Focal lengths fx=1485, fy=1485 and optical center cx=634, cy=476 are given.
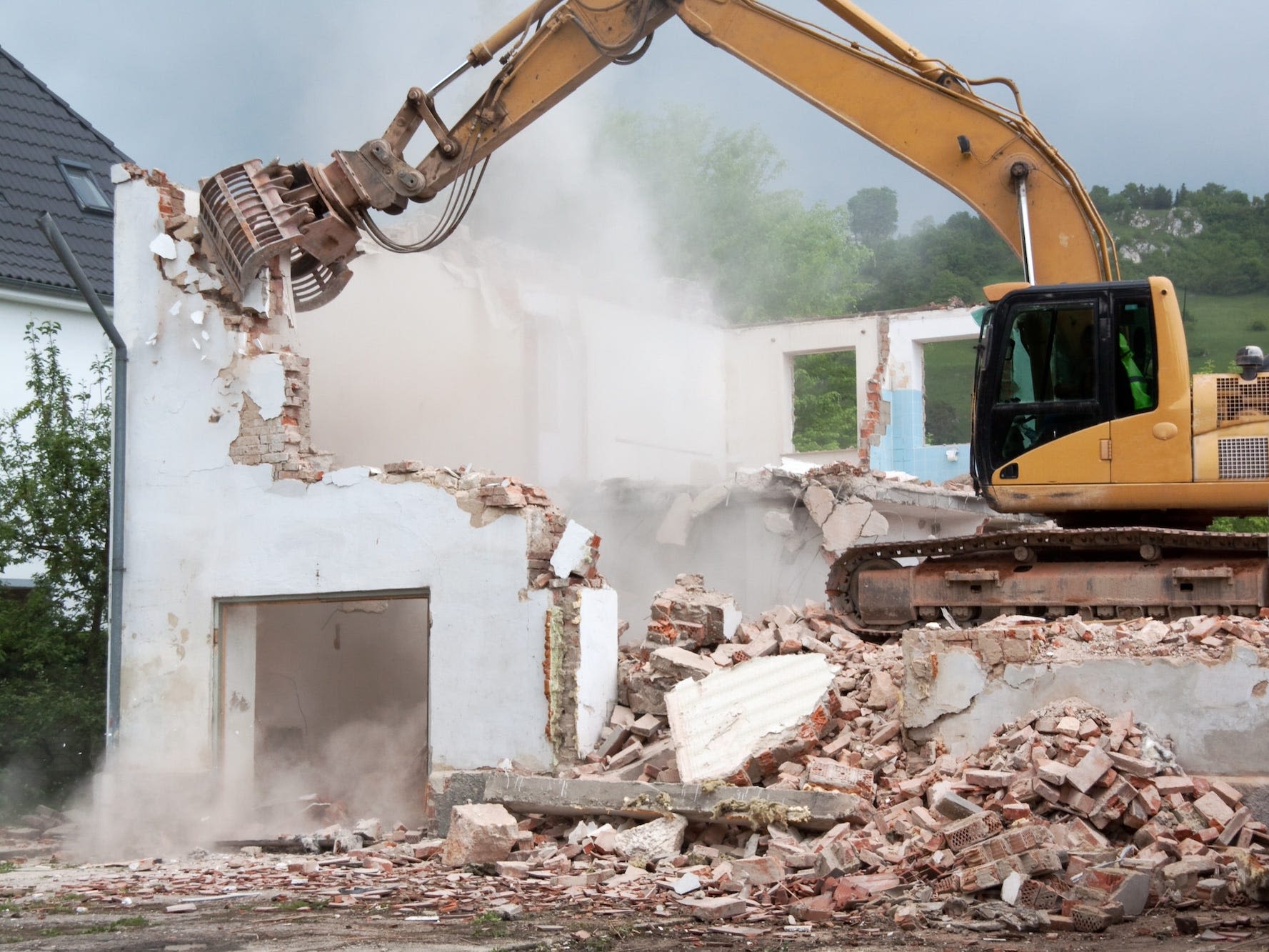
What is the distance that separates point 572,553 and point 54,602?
6243 mm

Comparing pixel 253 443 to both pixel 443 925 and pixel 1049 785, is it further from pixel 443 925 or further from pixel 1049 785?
pixel 1049 785

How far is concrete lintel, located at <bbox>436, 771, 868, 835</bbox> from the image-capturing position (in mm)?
8539

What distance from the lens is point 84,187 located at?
21.9m

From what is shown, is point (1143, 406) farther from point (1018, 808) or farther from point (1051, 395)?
point (1018, 808)

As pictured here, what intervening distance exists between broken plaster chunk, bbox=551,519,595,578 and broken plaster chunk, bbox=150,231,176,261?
4465 mm

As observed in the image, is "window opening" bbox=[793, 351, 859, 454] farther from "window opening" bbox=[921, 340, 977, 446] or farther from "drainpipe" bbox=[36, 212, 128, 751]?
"drainpipe" bbox=[36, 212, 128, 751]

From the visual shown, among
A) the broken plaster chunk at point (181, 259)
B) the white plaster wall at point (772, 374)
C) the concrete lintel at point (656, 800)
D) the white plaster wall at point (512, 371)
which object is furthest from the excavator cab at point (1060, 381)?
the white plaster wall at point (772, 374)

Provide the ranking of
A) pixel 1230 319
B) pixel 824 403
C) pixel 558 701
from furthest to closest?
pixel 1230 319 < pixel 824 403 < pixel 558 701

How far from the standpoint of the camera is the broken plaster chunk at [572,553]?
10773 mm

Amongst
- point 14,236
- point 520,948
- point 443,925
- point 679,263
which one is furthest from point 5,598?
point 679,263

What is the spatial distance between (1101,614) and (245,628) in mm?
6805

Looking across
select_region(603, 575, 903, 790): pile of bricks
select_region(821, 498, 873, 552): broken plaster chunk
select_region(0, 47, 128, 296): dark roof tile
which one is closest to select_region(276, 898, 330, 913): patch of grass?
select_region(603, 575, 903, 790): pile of bricks

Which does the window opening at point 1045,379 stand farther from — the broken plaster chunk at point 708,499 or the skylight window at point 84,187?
the skylight window at point 84,187

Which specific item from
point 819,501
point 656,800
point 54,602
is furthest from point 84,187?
point 656,800
